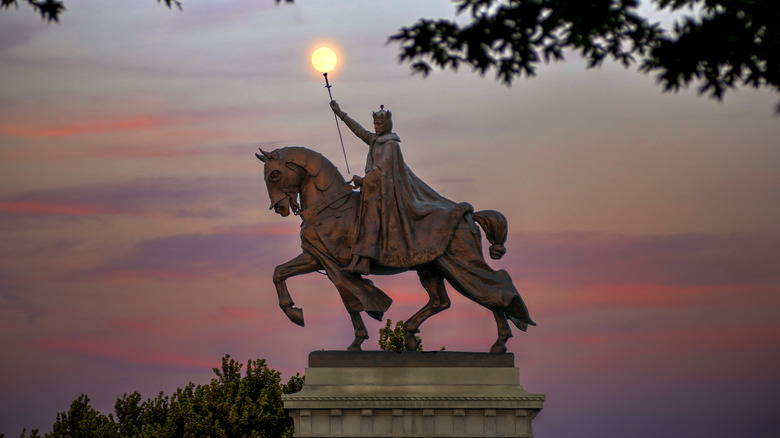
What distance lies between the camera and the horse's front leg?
21.8 m

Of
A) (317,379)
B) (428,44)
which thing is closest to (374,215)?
(317,379)

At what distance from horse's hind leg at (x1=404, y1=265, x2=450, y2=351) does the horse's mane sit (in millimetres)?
2020

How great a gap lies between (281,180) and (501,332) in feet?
14.0

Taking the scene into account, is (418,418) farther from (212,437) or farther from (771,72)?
(212,437)

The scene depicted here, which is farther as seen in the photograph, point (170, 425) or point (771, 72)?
point (170, 425)

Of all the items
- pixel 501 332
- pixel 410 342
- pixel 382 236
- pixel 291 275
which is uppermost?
pixel 382 236

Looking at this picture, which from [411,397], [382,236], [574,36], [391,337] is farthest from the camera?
[391,337]

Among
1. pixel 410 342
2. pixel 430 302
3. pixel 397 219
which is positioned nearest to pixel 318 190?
pixel 397 219

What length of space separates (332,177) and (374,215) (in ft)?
3.38

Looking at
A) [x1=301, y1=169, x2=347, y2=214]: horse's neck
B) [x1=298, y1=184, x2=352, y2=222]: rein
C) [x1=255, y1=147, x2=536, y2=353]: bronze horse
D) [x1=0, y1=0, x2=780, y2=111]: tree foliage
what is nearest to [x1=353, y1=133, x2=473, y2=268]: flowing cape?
[x1=255, y1=147, x2=536, y2=353]: bronze horse

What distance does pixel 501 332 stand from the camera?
21.9 m

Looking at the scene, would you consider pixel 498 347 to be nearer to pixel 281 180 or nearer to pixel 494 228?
pixel 494 228

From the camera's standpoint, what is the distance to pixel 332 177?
2211cm

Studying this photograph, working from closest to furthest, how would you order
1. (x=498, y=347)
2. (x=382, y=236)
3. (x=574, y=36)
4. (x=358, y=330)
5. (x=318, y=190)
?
(x=574, y=36) < (x=382, y=236) < (x=498, y=347) < (x=358, y=330) < (x=318, y=190)
